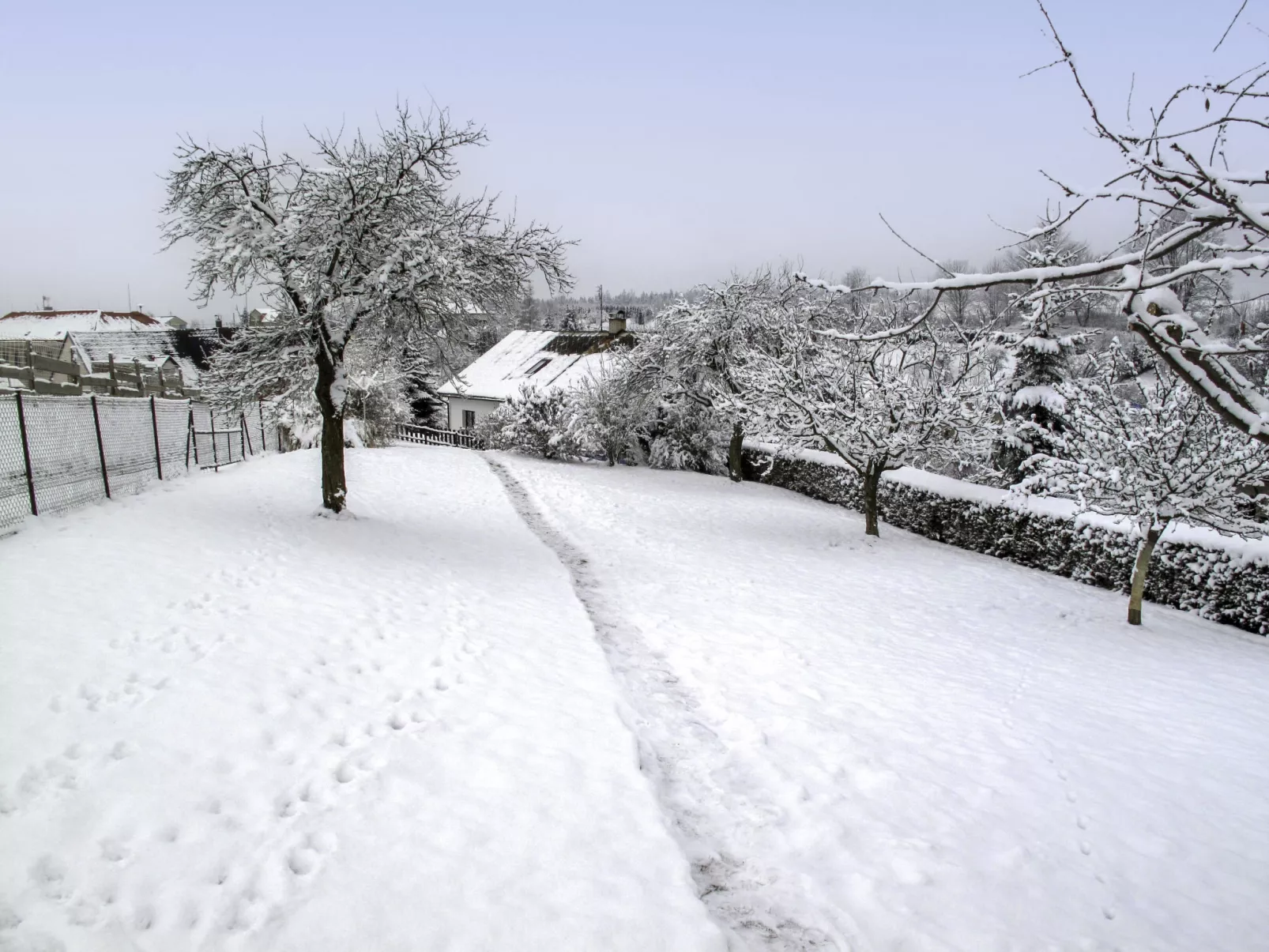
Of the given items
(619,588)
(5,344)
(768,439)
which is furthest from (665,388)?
(5,344)

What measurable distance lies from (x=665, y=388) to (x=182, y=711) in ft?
66.2

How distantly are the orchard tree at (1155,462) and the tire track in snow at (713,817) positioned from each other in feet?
24.4

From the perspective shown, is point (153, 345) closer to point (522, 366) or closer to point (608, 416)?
point (522, 366)

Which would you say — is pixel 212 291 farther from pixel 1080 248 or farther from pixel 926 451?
pixel 926 451

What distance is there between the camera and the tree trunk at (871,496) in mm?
14570

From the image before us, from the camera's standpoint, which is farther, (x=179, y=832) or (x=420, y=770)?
(x=420, y=770)

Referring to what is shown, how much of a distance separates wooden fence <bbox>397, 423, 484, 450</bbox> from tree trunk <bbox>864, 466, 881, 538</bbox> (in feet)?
73.3

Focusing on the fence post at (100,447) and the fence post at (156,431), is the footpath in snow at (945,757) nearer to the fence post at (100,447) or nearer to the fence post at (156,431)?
the fence post at (100,447)

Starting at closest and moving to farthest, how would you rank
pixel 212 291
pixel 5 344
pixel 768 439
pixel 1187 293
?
pixel 1187 293
pixel 212 291
pixel 768 439
pixel 5 344

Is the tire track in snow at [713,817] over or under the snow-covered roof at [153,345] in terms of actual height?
under

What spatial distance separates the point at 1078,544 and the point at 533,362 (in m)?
31.6

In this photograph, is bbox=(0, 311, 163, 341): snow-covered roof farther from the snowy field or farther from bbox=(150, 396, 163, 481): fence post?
the snowy field

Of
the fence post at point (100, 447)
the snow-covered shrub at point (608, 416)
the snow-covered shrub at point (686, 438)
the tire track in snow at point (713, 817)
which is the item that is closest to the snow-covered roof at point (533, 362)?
the snow-covered shrub at point (608, 416)

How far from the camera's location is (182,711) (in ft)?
15.1
